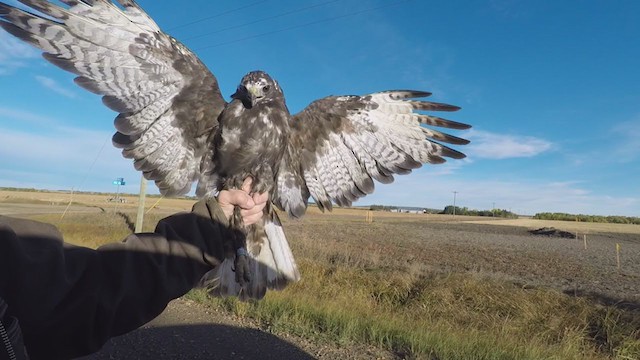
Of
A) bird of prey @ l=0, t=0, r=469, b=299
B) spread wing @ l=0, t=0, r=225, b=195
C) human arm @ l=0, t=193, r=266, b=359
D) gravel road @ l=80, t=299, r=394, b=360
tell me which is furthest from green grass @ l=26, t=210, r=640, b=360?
human arm @ l=0, t=193, r=266, b=359

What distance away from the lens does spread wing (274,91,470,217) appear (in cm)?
430

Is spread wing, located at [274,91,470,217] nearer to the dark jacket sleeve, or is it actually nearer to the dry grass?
the dark jacket sleeve

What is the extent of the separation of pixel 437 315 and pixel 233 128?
8729mm

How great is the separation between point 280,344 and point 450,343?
2.60m

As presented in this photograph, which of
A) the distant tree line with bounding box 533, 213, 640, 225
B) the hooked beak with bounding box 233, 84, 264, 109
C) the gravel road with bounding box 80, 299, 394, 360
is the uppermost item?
the distant tree line with bounding box 533, 213, 640, 225

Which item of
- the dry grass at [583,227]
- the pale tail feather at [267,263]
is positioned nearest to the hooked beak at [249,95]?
the pale tail feather at [267,263]

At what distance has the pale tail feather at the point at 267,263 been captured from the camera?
11.6 feet

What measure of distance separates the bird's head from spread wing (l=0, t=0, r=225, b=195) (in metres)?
0.21

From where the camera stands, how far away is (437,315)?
10.9 m

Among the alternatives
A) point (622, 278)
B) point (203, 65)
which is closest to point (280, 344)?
point (203, 65)

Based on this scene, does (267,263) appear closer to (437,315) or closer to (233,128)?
(233,128)

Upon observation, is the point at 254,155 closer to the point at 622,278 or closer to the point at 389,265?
the point at 389,265

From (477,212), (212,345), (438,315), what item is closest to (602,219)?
(477,212)

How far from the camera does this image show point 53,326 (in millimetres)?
1664
